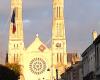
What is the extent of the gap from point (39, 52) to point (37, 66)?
474cm

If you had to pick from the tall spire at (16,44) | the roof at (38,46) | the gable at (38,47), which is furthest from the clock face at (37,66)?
the tall spire at (16,44)

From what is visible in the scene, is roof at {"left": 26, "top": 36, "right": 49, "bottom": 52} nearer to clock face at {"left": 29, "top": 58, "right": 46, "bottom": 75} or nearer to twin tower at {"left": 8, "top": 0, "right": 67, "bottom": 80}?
twin tower at {"left": 8, "top": 0, "right": 67, "bottom": 80}

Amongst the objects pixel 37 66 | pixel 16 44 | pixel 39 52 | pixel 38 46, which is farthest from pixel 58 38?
pixel 16 44

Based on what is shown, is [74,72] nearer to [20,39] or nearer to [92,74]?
[92,74]

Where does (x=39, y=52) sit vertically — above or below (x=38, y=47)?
below

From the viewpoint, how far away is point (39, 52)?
184m

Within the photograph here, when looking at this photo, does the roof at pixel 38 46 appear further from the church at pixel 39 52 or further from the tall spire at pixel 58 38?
the tall spire at pixel 58 38

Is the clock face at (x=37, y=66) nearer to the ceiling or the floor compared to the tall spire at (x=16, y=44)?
nearer to the floor

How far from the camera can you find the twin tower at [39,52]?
178500 mm

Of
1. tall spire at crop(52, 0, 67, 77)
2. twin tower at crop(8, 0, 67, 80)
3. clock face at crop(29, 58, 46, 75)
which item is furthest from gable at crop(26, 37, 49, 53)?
tall spire at crop(52, 0, 67, 77)

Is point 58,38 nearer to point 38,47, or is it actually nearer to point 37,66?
point 38,47

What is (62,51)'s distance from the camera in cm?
17962

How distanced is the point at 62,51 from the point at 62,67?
12056 millimetres

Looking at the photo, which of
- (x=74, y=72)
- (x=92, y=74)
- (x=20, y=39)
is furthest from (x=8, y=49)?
(x=92, y=74)
